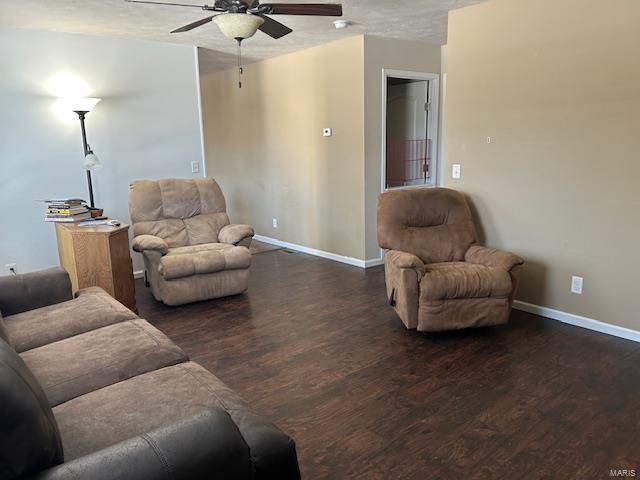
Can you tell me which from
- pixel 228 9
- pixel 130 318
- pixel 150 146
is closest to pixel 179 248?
pixel 150 146

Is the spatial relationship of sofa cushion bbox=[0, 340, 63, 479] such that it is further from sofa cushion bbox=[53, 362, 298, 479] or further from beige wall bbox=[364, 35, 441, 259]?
beige wall bbox=[364, 35, 441, 259]

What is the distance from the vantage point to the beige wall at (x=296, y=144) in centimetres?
507

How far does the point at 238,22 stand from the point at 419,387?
2.23m

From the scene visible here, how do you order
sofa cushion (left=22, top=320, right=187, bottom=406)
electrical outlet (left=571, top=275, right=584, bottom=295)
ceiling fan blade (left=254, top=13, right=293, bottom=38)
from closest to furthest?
sofa cushion (left=22, top=320, right=187, bottom=406), ceiling fan blade (left=254, top=13, right=293, bottom=38), electrical outlet (left=571, top=275, right=584, bottom=295)

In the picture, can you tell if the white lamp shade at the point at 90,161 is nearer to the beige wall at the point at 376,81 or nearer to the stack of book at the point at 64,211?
the stack of book at the point at 64,211

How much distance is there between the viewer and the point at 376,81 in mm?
4863

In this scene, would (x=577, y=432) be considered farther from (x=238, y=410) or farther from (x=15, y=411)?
(x=15, y=411)

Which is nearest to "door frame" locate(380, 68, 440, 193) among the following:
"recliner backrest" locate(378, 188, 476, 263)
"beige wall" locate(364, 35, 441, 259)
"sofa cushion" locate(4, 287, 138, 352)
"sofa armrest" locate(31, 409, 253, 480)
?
"beige wall" locate(364, 35, 441, 259)

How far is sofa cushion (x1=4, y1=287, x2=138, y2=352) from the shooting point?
2.18 m

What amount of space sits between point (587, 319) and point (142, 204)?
380 cm

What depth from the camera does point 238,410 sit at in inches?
62.2

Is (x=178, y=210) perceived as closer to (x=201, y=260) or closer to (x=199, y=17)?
(x=201, y=260)

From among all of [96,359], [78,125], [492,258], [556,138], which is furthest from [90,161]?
[556,138]

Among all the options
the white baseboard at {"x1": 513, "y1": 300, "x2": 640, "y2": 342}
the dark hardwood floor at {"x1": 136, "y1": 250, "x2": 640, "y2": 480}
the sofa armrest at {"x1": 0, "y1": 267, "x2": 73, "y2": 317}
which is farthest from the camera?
the white baseboard at {"x1": 513, "y1": 300, "x2": 640, "y2": 342}
